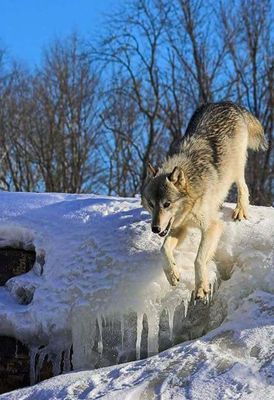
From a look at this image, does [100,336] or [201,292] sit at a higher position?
[201,292]

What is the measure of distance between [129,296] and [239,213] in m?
1.61

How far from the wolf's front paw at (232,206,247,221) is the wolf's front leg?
18.8 inches

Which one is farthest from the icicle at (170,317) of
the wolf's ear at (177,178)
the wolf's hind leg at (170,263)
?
the wolf's ear at (177,178)

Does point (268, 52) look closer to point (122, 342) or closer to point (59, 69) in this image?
point (59, 69)

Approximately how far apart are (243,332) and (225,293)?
A: 2.47ft

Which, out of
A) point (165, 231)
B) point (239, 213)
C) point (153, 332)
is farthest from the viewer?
point (239, 213)

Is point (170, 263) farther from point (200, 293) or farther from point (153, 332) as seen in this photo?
point (153, 332)

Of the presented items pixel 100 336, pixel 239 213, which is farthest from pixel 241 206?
pixel 100 336

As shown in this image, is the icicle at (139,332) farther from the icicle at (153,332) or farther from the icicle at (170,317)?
the icicle at (170,317)

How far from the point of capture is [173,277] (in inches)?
226

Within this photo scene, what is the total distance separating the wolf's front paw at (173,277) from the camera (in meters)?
5.75

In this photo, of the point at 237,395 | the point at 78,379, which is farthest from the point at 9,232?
the point at 237,395

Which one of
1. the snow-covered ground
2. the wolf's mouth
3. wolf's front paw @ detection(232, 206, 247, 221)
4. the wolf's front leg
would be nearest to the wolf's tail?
the snow-covered ground

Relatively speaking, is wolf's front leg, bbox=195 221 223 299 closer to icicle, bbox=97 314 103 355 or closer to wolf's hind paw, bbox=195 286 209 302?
wolf's hind paw, bbox=195 286 209 302
